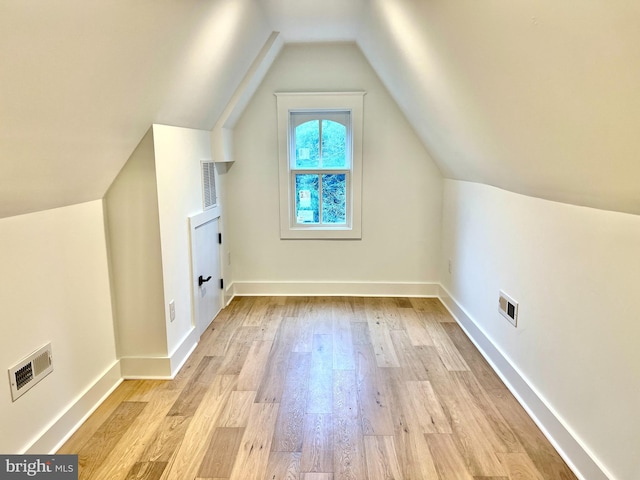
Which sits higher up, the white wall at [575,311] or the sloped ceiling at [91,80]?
the sloped ceiling at [91,80]

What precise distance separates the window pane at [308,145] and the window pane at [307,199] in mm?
129

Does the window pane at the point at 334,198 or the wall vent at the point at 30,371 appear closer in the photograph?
the wall vent at the point at 30,371

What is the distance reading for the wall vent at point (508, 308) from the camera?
2.47m

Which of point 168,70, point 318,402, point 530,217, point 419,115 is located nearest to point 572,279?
point 530,217

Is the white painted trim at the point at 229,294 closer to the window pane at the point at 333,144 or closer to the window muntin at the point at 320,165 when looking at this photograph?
the window muntin at the point at 320,165

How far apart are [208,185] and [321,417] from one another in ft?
6.82

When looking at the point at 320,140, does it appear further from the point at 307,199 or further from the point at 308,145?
the point at 307,199

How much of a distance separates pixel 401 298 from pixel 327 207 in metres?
1.18

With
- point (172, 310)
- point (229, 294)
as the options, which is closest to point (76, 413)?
point (172, 310)

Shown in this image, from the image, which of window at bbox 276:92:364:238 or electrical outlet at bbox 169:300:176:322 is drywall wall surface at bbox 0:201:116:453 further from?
window at bbox 276:92:364:238

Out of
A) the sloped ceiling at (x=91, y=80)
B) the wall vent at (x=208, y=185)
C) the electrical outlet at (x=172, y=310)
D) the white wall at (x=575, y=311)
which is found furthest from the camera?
the wall vent at (x=208, y=185)

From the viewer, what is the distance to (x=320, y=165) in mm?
4117

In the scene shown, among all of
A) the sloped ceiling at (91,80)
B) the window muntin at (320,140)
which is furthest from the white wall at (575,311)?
the sloped ceiling at (91,80)

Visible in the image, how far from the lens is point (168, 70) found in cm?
211
